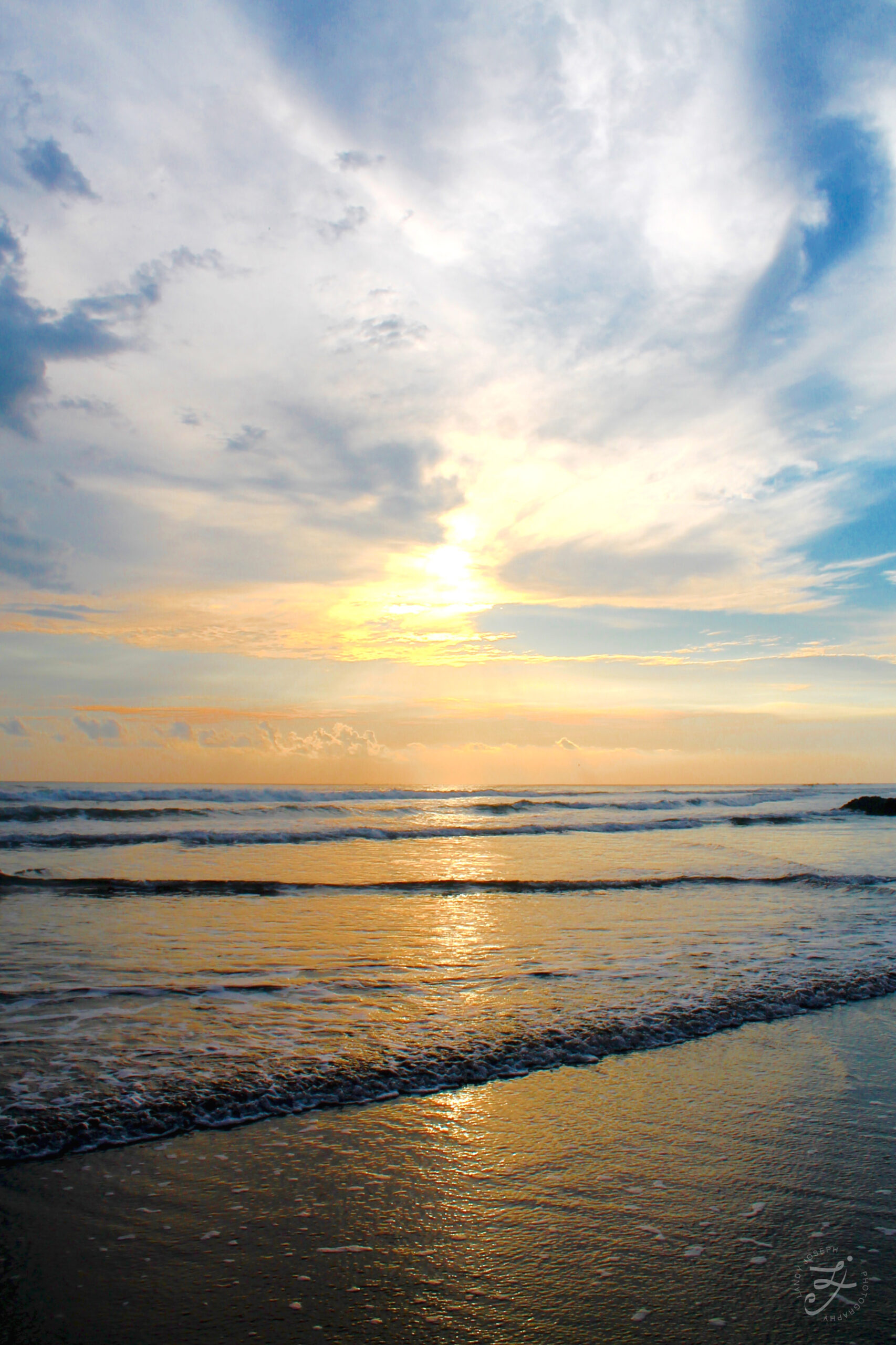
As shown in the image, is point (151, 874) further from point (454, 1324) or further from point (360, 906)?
point (454, 1324)

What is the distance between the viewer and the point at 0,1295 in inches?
135

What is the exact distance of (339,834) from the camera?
102 feet

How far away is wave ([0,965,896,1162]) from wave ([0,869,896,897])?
882 centimetres

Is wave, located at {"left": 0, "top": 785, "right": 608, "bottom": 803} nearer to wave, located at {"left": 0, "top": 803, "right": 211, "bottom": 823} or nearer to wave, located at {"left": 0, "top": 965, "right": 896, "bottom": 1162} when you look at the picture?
wave, located at {"left": 0, "top": 803, "right": 211, "bottom": 823}

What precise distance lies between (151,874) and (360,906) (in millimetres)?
7024

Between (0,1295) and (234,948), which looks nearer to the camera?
(0,1295)

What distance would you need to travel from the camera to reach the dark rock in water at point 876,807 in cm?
4969

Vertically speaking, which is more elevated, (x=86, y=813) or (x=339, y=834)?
(x=86, y=813)

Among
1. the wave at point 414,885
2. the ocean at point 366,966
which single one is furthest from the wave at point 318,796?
the wave at point 414,885

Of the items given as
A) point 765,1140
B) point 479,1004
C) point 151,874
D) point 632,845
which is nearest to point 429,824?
point 632,845

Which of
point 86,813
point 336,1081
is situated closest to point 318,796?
point 86,813
